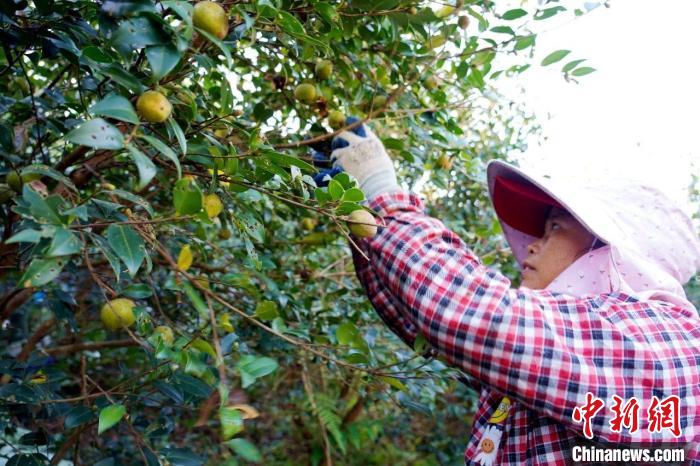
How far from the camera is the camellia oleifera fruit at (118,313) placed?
0.85 m

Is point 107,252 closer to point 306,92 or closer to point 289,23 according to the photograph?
point 289,23

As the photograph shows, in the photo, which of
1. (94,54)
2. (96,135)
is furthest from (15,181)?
(96,135)

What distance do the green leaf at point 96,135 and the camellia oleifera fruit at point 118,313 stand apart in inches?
14.3

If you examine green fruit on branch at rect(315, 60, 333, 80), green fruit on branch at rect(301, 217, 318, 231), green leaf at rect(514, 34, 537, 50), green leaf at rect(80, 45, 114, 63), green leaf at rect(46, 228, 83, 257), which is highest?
green leaf at rect(514, 34, 537, 50)

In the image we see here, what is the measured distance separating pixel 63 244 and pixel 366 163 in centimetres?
69

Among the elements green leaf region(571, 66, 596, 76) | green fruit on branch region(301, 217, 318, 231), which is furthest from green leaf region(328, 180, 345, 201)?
green fruit on branch region(301, 217, 318, 231)

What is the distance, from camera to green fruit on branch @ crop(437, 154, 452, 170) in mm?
1478

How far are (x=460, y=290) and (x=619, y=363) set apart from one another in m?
0.25

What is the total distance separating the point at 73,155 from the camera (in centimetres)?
100

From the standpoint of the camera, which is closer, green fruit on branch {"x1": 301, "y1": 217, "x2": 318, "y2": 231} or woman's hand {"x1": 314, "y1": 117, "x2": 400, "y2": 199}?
woman's hand {"x1": 314, "y1": 117, "x2": 400, "y2": 199}

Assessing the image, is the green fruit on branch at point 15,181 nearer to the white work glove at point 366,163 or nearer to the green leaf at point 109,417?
the green leaf at point 109,417

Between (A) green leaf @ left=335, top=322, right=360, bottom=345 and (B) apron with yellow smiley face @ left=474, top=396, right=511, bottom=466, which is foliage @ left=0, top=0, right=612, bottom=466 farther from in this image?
(B) apron with yellow smiley face @ left=474, top=396, right=511, bottom=466

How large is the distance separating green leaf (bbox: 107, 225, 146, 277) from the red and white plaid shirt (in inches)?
17.3

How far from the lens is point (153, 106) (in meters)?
0.65
